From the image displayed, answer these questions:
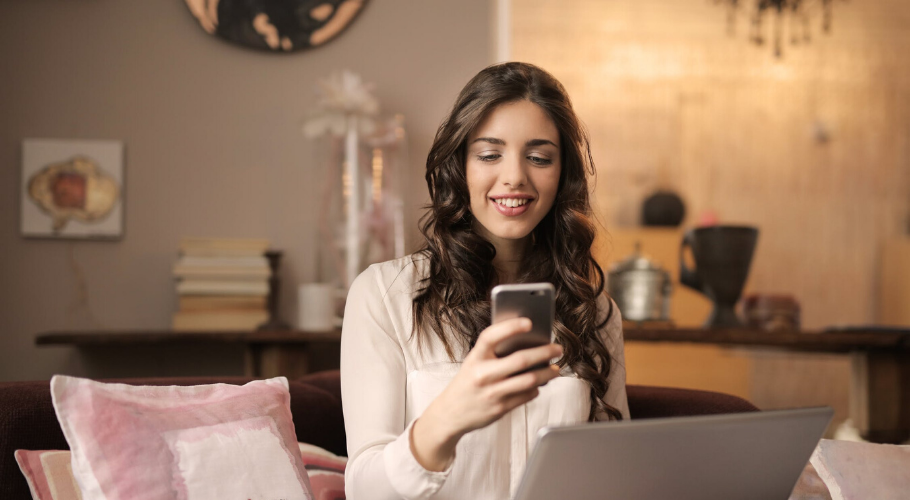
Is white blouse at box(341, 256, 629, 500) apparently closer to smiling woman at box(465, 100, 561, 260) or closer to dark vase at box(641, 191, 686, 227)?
smiling woman at box(465, 100, 561, 260)

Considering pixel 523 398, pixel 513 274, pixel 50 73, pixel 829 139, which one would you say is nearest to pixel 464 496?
pixel 513 274

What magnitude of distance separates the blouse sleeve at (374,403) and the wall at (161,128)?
3.58 feet

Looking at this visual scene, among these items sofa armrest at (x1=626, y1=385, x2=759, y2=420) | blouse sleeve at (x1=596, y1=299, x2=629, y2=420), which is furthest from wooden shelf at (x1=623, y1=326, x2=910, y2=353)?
blouse sleeve at (x1=596, y1=299, x2=629, y2=420)

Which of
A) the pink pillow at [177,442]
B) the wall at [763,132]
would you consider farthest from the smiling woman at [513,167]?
the wall at [763,132]

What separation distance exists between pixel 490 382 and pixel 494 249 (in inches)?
27.2

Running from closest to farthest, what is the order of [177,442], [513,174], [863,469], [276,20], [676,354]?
[177,442] → [513,174] → [863,469] → [276,20] → [676,354]

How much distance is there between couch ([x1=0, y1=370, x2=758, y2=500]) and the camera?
1249 mm

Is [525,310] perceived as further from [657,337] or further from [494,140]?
[657,337]

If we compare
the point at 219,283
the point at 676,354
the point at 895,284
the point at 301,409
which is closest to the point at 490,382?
the point at 301,409

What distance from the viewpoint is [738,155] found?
18.4 ft

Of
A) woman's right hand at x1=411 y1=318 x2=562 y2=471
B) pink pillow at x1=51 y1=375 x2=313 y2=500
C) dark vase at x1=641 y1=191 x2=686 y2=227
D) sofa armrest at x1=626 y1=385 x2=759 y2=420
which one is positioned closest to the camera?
woman's right hand at x1=411 y1=318 x2=562 y2=471

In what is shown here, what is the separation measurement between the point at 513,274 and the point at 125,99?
1500 millimetres

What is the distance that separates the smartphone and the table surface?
4.42 feet

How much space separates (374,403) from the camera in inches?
47.6
